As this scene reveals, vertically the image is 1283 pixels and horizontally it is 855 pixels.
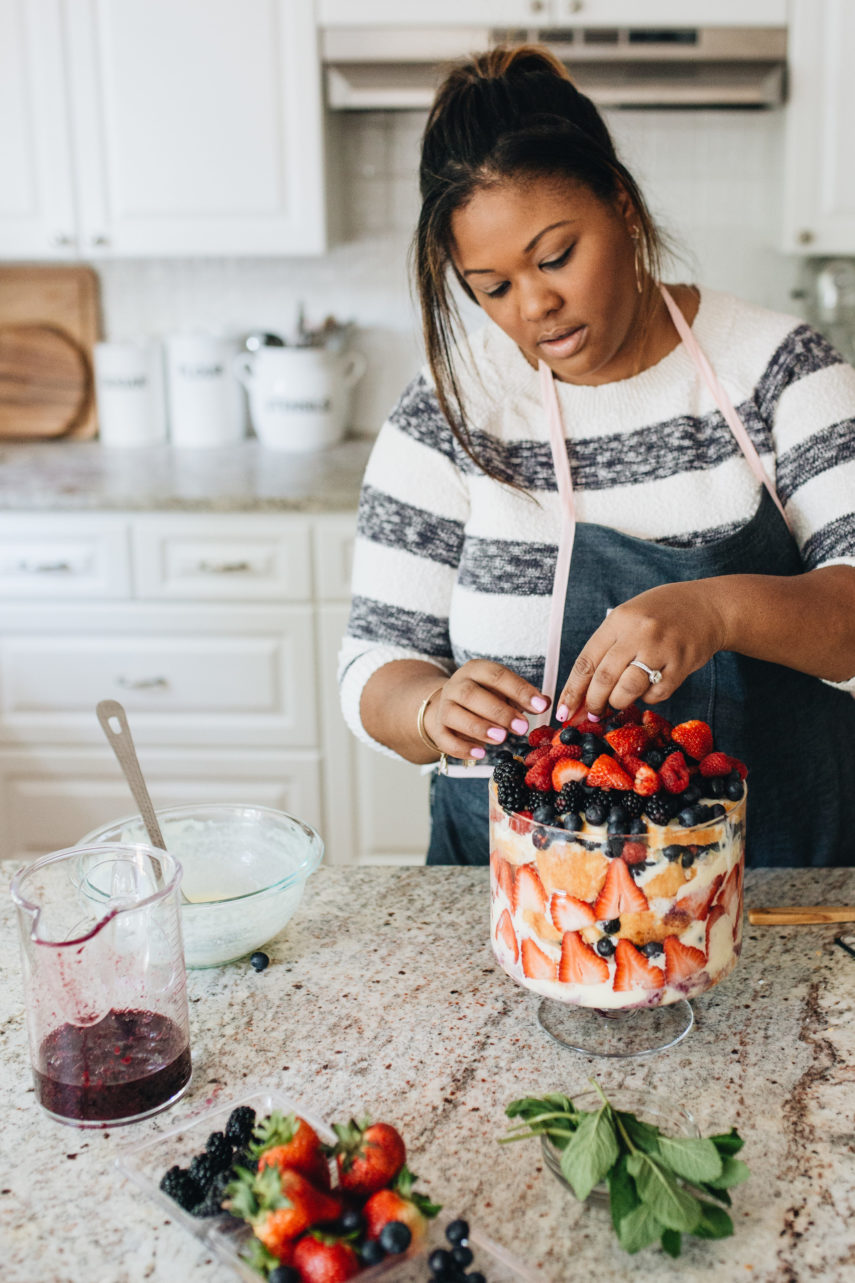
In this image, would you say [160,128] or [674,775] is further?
[160,128]

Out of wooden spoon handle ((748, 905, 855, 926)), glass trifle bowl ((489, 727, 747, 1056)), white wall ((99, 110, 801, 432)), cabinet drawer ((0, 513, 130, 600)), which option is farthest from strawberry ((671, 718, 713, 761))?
white wall ((99, 110, 801, 432))

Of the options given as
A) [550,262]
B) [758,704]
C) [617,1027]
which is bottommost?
[617,1027]

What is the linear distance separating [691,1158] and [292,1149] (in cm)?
24

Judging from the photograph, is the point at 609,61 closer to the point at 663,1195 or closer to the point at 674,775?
the point at 674,775

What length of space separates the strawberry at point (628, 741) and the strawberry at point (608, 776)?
0.08ft

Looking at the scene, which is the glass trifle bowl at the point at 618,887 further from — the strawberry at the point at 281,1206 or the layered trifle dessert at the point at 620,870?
the strawberry at the point at 281,1206

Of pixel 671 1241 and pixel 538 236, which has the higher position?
pixel 538 236

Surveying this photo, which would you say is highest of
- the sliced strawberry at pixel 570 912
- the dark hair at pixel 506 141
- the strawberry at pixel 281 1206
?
the dark hair at pixel 506 141

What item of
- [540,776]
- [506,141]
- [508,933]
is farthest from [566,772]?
[506,141]

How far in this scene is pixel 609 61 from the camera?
2.49 metres

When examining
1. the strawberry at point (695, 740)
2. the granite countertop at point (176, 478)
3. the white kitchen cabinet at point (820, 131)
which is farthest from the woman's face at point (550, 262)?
the white kitchen cabinet at point (820, 131)

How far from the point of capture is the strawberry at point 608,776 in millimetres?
858

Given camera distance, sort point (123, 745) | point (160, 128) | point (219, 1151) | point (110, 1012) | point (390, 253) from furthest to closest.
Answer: point (390, 253) → point (160, 128) → point (123, 745) → point (110, 1012) → point (219, 1151)

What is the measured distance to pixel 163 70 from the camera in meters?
2.59
